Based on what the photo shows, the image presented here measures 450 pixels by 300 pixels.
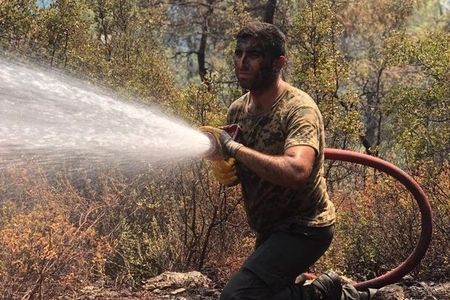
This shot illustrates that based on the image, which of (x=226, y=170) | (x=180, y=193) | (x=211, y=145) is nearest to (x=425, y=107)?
(x=180, y=193)

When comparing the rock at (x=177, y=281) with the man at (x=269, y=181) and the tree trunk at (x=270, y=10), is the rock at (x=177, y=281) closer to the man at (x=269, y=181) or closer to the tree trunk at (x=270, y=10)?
the man at (x=269, y=181)

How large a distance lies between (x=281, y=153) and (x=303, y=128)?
0.24 meters

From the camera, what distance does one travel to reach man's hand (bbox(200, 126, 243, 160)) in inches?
127

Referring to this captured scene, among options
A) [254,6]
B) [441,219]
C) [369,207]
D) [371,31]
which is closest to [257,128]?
[441,219]

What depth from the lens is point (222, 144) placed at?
329 centimetres

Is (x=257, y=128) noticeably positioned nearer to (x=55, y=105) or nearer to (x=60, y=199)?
(x=55, y=105)

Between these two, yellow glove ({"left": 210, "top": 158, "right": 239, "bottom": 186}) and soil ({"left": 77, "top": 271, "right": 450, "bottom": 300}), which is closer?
yellow glove ({"left": 210, "top": 158, "right": 239, "bottom": 186})

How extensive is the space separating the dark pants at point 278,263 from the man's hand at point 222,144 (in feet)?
1.62

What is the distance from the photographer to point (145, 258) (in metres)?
8.28

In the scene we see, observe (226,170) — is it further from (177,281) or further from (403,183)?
(177,281)

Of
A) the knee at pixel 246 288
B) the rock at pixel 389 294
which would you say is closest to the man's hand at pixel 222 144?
the knee at pixel 246 288

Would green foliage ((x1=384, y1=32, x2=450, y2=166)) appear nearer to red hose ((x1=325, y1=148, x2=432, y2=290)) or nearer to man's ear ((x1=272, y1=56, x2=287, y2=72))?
red hose ((x1=325, y1=148, x2=432, y2=290))

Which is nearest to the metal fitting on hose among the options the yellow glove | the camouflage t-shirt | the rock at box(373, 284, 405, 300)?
the yellow glove

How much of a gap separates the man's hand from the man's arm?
9cm
